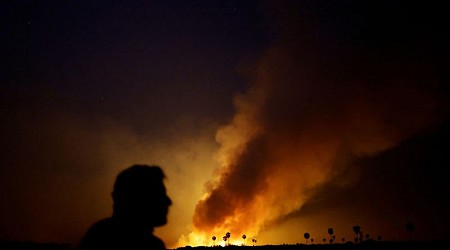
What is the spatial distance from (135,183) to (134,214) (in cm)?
34

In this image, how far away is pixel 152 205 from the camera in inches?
166

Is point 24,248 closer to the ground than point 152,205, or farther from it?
farther from it

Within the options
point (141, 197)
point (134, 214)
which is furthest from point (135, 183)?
point (134, 214)

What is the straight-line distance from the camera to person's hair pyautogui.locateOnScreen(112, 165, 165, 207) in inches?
165

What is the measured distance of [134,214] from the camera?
163 inches

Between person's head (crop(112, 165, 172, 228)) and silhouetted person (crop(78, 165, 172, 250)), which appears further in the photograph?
person's head (crop(112, 165, 172, 228))

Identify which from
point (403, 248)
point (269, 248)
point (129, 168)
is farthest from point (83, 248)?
point (269, 248)

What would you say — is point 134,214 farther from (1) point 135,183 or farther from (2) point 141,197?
(1) point 135,183

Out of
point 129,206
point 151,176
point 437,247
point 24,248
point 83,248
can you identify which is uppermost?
point 24,248

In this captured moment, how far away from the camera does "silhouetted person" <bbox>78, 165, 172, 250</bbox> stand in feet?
12.7

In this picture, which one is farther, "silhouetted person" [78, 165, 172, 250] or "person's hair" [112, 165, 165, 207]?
"person's hair" [112, 165, 165, 207]

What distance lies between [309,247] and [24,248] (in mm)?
54072

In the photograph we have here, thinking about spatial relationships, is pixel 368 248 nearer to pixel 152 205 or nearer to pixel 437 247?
pixel 437 247

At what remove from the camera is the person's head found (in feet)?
13.6
